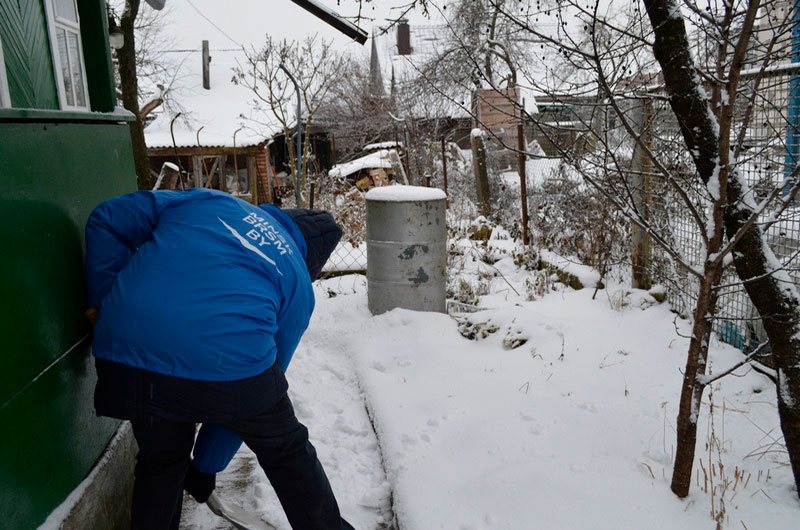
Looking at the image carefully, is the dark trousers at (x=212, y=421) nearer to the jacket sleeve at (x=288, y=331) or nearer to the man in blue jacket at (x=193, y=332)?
the man in blue jacket at (x=193, y=332)

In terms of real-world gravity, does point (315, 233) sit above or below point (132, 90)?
below

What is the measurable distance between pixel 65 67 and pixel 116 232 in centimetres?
95

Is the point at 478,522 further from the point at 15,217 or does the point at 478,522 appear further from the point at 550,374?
the point at 15,217

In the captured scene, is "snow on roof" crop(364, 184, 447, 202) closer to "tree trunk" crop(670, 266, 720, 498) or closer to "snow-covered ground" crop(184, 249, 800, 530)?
"snow-covered ground" crop(184, 249, 800, 530)

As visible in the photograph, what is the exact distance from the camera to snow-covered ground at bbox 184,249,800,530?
96.7 inches

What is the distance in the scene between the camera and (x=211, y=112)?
72.7ft

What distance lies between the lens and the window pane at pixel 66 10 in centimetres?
248

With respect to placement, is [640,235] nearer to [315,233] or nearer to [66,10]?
[315,233]

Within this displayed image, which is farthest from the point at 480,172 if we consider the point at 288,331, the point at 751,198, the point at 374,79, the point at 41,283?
the point at 374,79

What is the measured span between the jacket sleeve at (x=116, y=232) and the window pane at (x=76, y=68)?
843mm

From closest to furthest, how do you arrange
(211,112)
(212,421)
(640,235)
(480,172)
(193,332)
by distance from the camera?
(193,332)
(212,421)
(640,235)
(480,172)
(211,112)

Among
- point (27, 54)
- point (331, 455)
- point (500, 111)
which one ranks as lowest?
point (331, 455)

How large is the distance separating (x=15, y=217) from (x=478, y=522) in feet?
6.63

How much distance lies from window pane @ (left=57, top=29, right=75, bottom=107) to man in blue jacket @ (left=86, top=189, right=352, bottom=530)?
0.75 meters
